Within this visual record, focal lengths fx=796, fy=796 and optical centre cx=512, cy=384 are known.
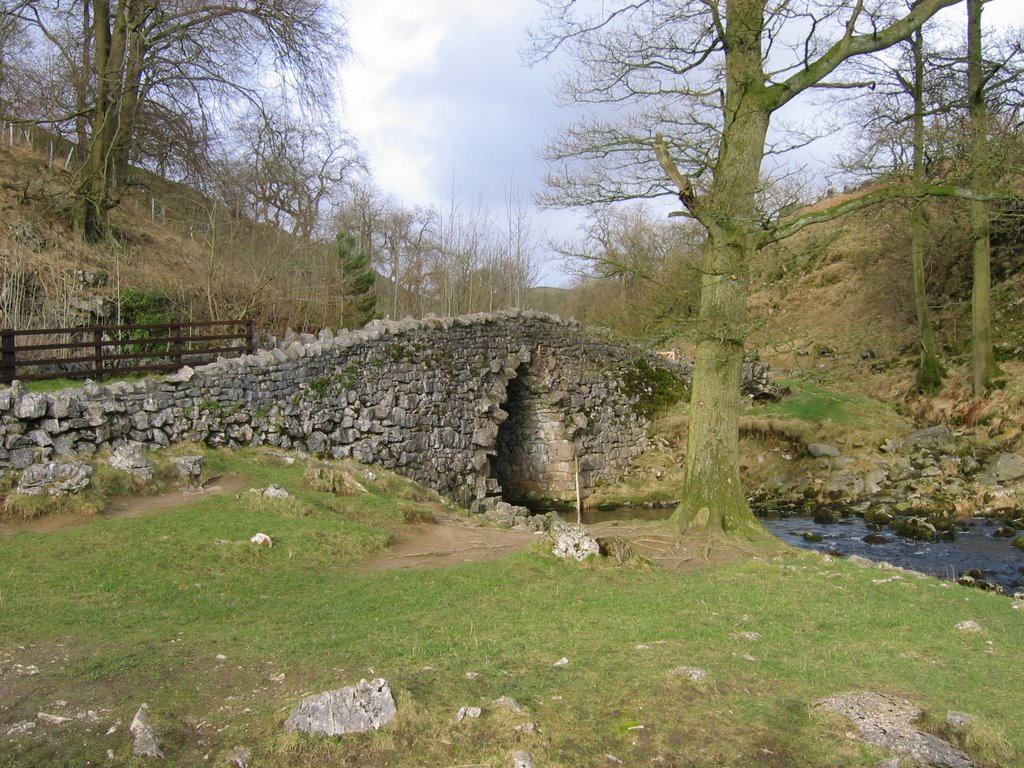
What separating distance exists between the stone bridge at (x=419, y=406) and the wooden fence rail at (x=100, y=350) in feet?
6.04

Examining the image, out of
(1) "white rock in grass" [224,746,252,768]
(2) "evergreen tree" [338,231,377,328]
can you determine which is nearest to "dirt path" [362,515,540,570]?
(1) "white rock in grass" [224,746,252,768]

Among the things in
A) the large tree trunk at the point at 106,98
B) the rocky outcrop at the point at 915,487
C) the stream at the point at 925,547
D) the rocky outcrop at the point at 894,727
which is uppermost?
the large tree trunk at the point at 106,98

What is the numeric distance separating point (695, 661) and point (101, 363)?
14.3m

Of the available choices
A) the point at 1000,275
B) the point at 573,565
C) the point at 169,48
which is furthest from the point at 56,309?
the point at 1000,275

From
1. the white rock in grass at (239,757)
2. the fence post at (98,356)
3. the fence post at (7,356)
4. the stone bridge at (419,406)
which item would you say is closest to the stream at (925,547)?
the stone bridge at (419,406)

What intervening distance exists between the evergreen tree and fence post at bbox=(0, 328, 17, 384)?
12.0 m

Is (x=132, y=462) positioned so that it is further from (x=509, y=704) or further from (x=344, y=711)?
(x=509, y=704)

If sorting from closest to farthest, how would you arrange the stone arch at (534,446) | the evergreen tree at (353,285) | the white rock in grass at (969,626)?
1. the white rock in grass at (969,626)
2. the stone arch at (534,446)
3. the evergreen tree at (353,285)

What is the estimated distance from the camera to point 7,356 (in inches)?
564

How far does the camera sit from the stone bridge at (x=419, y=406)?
Result: 12.8 m

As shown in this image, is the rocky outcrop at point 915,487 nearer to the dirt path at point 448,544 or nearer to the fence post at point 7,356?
the dirt path at point 448,544

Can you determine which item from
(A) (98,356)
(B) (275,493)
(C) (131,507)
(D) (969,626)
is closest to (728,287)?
(D) (969,626)

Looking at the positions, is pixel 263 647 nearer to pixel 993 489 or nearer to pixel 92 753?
pixel 92 753

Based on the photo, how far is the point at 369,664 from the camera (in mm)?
6004
